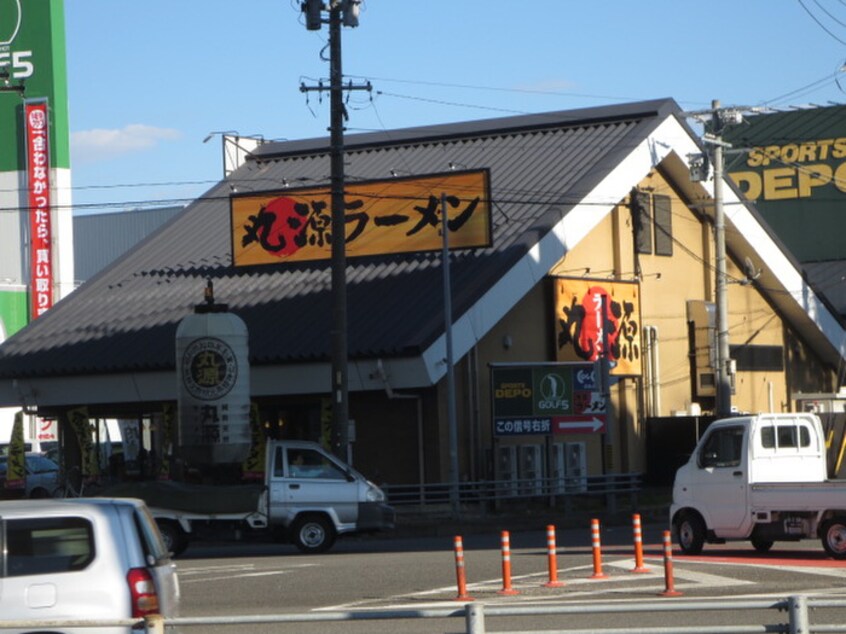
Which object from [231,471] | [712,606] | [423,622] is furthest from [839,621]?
[231,471]

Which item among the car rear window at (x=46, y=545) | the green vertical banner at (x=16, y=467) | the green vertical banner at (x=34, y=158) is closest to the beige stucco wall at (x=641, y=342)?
the green vertical banner at (x=16, y=467)

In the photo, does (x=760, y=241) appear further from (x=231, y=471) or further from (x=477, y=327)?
(x=231, y=471)

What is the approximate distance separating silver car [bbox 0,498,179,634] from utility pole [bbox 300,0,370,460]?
19751mm

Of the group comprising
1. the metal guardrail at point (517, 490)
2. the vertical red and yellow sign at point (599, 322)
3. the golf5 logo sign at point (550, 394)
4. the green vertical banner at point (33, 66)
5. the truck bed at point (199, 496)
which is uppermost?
the green vertical banner at point (33, 66)

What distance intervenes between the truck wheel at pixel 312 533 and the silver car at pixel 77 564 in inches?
608

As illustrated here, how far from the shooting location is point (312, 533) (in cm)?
2694

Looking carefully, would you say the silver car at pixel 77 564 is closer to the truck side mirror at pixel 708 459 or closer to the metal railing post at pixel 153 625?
the metal railing post at pixel 153 625

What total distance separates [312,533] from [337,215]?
7.32 m

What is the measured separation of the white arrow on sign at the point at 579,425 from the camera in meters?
36.9

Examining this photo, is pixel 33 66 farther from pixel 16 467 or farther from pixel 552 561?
pixel 552 561

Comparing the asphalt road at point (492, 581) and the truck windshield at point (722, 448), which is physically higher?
the truck windshield at point (722, 448)

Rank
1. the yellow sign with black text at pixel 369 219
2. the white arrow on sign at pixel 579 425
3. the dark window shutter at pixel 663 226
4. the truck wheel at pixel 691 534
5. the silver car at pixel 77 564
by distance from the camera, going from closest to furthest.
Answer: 1. the silver car at pixel 77 564
2. the truck wheel at pixel 691 534
3. the white arrow on sign at pixel 579 425
4. the yellow sign with black text at pixel 369 219
5. the dark window shutter at pixel 663 226

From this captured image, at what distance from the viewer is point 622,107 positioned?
1748 inches

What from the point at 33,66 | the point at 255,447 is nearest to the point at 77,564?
the point at 255,447
